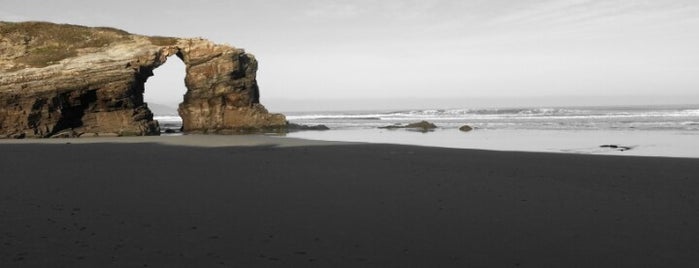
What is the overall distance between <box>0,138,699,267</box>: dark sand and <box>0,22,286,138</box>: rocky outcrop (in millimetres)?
17174

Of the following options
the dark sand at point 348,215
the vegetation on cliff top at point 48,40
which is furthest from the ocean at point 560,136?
the vegetation on cliff top at point 48,40

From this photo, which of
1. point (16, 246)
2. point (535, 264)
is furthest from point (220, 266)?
point (535, 264)

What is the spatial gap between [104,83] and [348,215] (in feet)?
85.2

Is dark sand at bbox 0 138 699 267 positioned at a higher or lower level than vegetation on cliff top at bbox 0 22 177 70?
lower

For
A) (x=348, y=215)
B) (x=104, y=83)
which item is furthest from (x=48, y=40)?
(x=348, y=215)

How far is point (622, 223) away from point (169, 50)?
100 feet

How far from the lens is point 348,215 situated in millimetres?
6840

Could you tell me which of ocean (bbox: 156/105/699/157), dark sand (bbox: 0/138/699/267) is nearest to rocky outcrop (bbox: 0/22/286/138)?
ocean (bbox: 156/105/699/157)

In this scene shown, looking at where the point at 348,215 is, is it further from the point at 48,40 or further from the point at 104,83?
the point at 48,40

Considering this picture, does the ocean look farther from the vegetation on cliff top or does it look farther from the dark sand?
the vegetation on cliff top

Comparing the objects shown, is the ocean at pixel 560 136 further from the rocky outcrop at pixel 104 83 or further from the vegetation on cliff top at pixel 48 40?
the vegetation on cliff top at pixel 48 40

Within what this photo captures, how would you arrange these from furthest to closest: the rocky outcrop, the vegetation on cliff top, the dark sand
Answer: the vegetation on cliff top
the rocky outcrop
the dark sand

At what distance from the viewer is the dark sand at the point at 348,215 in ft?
16.4

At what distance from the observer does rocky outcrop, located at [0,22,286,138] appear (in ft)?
88.1
